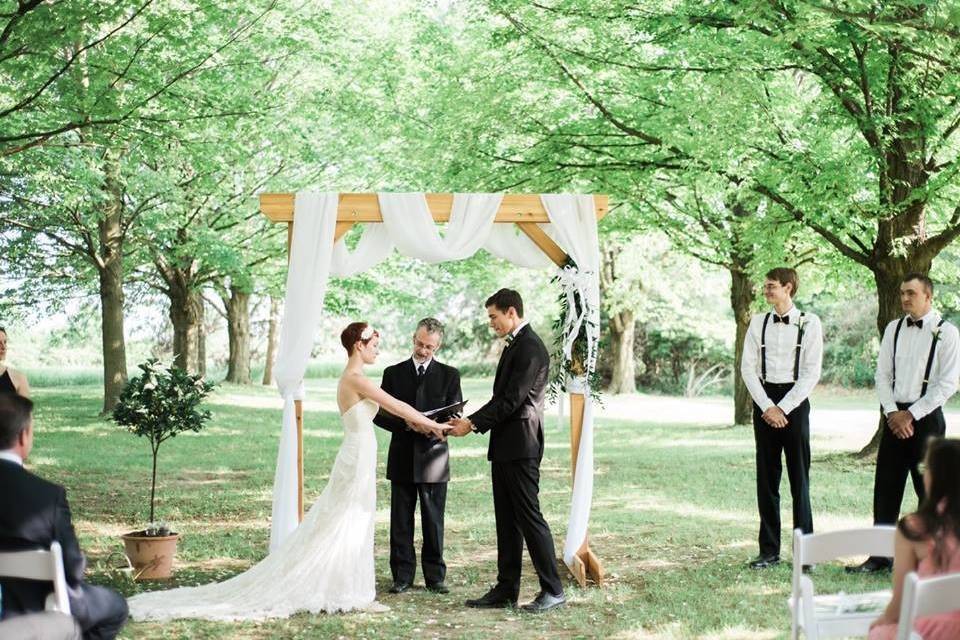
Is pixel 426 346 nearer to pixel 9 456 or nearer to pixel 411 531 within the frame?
pixel 411 531

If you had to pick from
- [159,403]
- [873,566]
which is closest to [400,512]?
[159,403]

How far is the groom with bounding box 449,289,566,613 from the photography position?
6918 mm

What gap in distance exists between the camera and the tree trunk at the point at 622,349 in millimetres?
29266

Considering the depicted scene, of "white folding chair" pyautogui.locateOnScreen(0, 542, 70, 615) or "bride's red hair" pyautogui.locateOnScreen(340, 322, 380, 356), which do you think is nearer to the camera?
"white folding chair" pyautogui.locateOnScreen(0, 542, 70, 615)

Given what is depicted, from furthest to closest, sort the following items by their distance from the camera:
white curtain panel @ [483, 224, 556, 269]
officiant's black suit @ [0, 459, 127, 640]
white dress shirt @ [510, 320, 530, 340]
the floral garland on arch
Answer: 1. white curtain panel @ [483, 224, 556, 269]
2. the floral garland on arch
3. white dress shirt @ [510, 320, 530, 340]
4. officiant's black suit @ [0, 459, 127, 640]

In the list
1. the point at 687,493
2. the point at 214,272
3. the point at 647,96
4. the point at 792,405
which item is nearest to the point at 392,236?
the point at 792,405

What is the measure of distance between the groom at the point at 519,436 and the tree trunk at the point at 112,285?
13.0m

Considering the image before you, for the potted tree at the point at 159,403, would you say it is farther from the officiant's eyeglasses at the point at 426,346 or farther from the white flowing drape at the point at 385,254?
the officiant's eyeglasses at the point at 426,346

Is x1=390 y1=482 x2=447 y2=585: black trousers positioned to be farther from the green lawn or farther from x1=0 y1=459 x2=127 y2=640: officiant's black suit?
x1=0 y1=459 x2=127 y2=640: officiant's black suit

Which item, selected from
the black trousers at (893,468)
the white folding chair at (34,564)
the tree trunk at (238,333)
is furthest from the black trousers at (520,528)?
the tree trunk at (238,333)

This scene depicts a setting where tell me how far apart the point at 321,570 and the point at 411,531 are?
2.96 ft

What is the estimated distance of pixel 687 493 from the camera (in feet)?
39.7

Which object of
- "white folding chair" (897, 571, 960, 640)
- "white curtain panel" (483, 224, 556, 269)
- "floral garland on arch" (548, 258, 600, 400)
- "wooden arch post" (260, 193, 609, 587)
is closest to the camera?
"white folding chair" (897, 571, 960, 640)

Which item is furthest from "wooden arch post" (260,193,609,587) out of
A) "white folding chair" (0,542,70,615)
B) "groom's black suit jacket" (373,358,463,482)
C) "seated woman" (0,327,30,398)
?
"white folding chair" (0,542,70,615)
